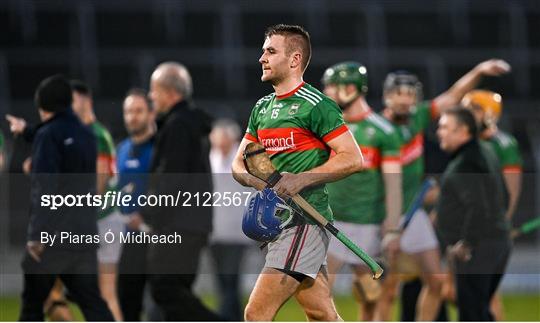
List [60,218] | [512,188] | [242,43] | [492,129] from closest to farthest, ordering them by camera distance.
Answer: [60,218] → [512,188] → [492,129] → [242,43]

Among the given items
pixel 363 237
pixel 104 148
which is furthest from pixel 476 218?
pixel 104 148

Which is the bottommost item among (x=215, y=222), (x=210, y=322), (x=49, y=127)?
(x=210, y=322)

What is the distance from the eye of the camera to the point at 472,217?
1059 centimetres

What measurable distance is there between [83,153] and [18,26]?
13105mm

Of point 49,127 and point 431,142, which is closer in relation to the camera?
point 49,127

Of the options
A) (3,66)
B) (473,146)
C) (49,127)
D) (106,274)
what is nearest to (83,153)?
(49,127)

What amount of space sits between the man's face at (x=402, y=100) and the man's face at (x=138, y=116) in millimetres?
2178

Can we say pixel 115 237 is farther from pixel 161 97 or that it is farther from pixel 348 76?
pixel 348 76

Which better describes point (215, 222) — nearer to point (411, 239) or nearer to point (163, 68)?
point (163, 68)

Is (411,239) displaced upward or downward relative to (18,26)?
downward

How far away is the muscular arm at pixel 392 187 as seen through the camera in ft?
36.5

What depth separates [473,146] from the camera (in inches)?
419

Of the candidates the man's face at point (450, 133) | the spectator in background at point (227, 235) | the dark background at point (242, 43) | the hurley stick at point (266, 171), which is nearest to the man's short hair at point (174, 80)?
the spectator in background at point (227, 235)

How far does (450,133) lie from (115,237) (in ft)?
8.84
